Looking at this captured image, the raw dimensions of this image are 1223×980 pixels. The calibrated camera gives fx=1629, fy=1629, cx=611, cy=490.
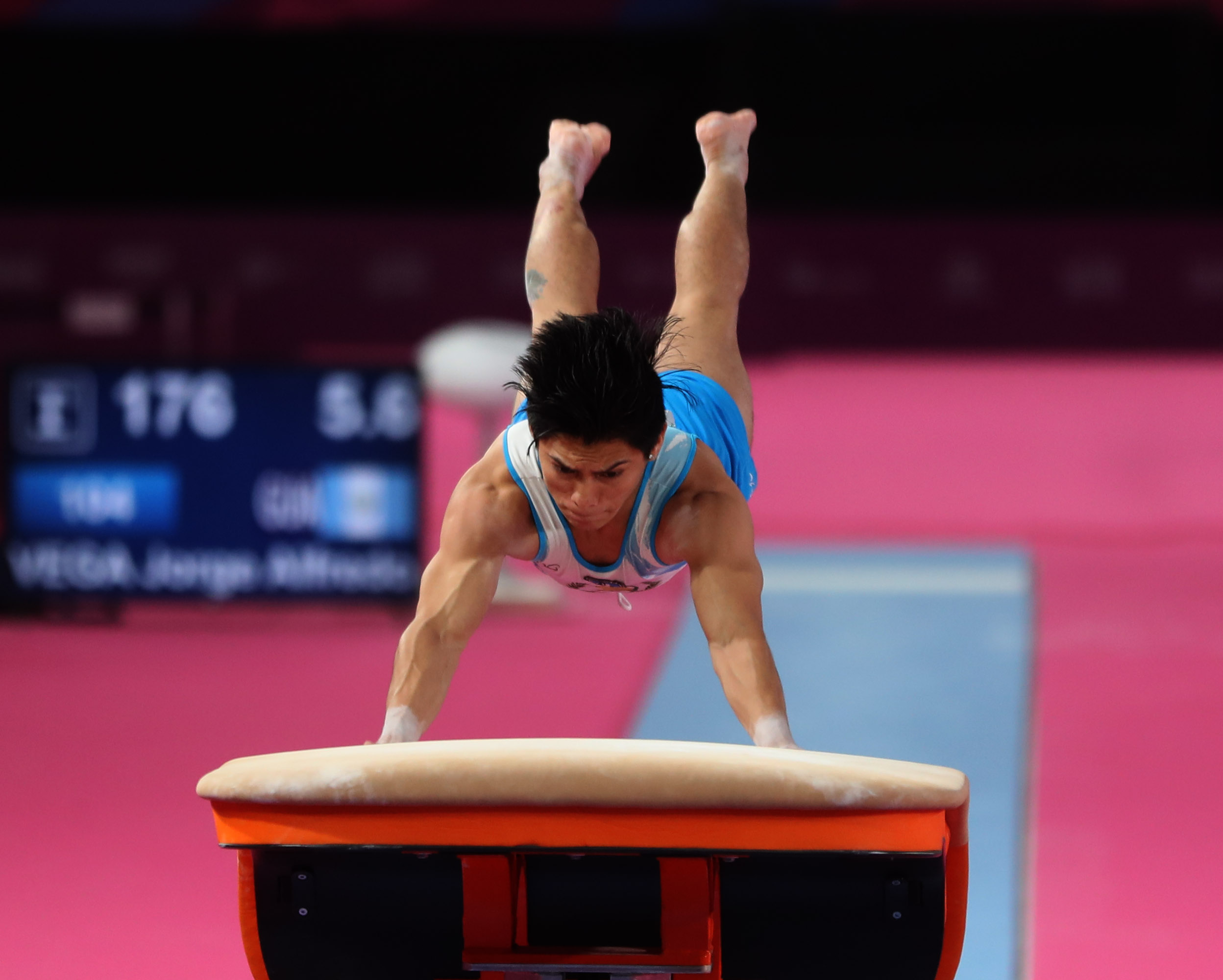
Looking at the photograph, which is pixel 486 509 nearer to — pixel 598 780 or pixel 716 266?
pixel 598 780

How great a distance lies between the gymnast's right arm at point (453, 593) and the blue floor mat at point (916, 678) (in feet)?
3.99

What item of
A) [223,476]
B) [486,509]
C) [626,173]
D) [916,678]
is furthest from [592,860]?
[626,173]

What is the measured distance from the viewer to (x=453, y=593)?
2.37 m

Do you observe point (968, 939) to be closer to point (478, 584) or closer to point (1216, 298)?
point (478, 584)

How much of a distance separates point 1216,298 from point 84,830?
6333 mm

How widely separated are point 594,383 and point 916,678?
3213 mm

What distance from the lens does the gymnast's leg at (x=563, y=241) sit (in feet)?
9.78

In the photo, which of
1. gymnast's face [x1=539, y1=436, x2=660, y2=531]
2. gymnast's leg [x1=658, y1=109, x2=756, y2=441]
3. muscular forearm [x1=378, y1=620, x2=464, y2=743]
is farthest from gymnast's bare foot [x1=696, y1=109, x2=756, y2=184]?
muscular forearm [x1=378, y1=620, x2=464, y2=743]

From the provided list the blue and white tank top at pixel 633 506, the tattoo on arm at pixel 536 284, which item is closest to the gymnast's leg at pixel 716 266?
Answer: the tattoo on arm at pixel 536 284

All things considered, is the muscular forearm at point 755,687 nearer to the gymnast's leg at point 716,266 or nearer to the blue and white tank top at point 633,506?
the blue and white tank top at point 633,506

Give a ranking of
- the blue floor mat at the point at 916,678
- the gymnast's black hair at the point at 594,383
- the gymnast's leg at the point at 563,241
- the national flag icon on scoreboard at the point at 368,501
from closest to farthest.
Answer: the gymnast's black hair at the point at 594,383 < the gymnast's leg at the point at 563,241 < the blue floor mat at the point at 916,678 < the national flag icon on scoreboard at the point at 368,501

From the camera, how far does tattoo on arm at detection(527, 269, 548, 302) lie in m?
2.99

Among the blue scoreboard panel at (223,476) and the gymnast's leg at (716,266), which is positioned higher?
the gymnast's leg at (716,266)

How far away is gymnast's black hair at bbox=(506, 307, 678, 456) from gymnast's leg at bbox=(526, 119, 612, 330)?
628 millimetres
